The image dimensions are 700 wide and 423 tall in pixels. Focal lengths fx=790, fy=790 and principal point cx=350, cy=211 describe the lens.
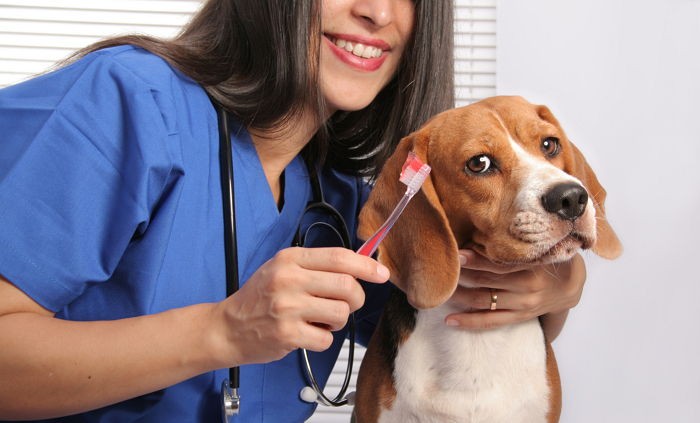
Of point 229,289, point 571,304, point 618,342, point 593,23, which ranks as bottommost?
point 618,342

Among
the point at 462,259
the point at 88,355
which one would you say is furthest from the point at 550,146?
the point at 88,355

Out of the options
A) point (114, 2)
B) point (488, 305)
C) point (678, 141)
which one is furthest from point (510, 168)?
point (114, 2)

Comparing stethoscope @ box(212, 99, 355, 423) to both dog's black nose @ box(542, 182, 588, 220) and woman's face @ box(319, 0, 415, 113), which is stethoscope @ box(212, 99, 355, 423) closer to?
woman's face @ box(319, 0, 415, 113)

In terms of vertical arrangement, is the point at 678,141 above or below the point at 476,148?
below

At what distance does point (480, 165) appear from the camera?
55.6 inches

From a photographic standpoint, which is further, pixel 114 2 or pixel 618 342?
pixel 114 2

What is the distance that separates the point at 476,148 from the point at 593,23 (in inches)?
56.2

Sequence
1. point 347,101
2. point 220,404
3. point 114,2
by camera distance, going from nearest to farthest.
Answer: point 220,404
point 347,101
point 114,2

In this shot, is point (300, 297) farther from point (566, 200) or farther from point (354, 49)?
point (354, 49)

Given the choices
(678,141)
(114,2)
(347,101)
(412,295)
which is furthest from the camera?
(114,2)

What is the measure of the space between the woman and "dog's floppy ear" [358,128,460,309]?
0.26 ft

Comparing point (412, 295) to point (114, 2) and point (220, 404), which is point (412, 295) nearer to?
point (220, 404)

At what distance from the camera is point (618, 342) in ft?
8.70

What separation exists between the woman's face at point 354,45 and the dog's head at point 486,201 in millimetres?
220
